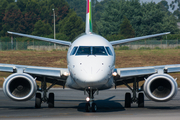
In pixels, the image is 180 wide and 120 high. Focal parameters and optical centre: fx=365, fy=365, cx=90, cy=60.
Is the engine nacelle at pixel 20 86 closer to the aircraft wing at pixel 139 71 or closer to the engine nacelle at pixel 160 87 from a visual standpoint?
the aircraft wing at pixel 139 71

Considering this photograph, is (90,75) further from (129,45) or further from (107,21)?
(107,21)

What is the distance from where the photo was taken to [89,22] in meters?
21.0

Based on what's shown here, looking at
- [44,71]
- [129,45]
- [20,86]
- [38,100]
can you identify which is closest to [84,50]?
[44,71]

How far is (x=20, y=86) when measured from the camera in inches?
635

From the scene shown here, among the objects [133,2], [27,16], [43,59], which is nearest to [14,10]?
[27,16]

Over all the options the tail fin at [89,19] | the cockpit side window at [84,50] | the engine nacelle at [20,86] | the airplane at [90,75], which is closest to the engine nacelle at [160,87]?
the airplane at [90,75]

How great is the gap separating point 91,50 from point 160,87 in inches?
140

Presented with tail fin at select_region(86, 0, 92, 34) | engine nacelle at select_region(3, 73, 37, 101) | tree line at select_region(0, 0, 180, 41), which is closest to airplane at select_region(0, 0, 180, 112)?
engine nacelle at select_region(3, 73, 37, 101)

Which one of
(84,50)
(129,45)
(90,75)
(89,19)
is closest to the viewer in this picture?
(90,75)

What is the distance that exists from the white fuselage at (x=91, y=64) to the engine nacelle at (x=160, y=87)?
1.66 m

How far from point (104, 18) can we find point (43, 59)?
56831mm

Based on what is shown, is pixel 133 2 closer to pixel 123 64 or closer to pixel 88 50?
pixel 123 64

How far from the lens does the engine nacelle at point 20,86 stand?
15.6 meters

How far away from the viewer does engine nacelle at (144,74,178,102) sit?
15.5 m
